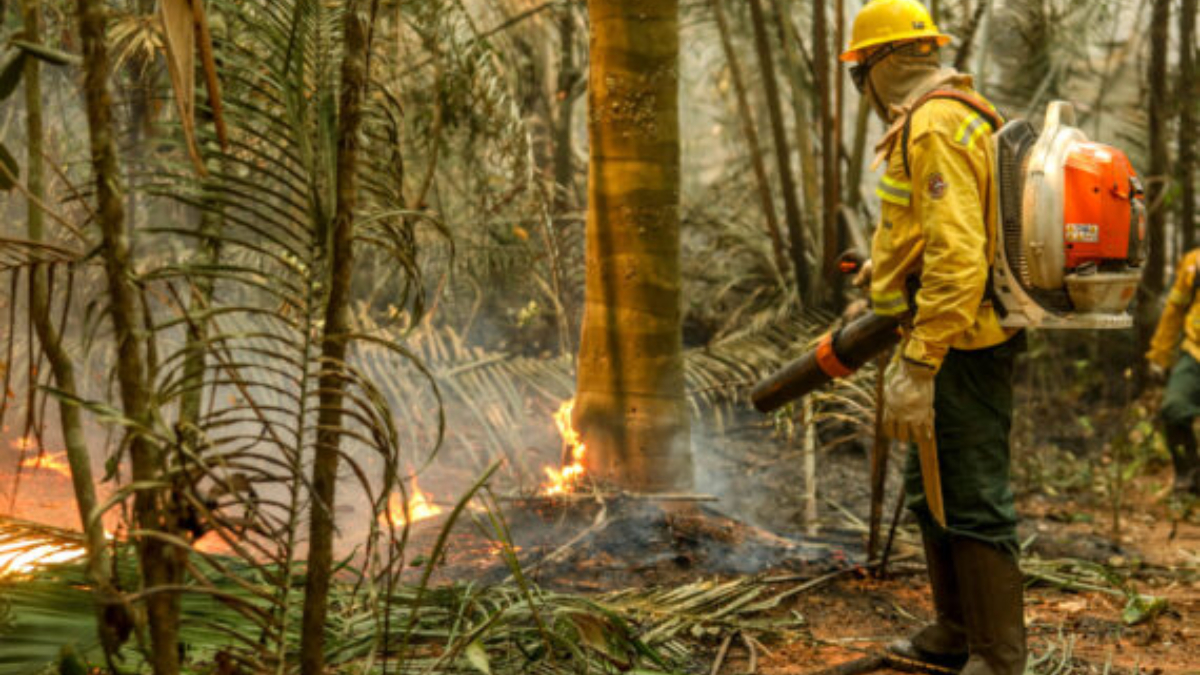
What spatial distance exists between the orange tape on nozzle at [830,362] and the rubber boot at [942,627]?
0.56 metres

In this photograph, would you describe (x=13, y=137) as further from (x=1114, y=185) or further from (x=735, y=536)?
(x=1114, y=185)

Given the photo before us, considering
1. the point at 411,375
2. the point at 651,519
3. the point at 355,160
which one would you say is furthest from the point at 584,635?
the point at 411,375

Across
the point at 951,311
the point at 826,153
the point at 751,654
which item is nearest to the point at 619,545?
the point at 751,654

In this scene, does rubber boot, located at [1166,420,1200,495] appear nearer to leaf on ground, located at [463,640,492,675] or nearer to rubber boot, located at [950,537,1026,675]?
rubber boot, located at [950,537,1026,675]

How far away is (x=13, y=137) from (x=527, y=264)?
3.72 m

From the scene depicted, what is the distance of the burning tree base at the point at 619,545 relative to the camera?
4255 millimetres

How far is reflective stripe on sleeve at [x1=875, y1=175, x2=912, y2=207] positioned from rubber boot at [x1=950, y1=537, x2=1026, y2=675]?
101 cm

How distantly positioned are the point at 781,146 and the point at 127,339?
5963 millimetres

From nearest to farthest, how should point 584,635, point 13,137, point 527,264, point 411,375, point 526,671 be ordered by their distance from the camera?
point 584,635 → point 526,671 → point 411,375 → point 13,137 → point 527,264

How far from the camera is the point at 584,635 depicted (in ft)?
8.08

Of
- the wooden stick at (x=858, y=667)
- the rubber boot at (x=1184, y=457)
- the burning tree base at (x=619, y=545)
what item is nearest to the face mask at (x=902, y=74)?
A: the wooden stick at (x=858, y=667)

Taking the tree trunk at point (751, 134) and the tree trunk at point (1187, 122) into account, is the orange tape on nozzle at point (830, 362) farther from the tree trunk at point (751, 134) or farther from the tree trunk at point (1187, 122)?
the tree trunk at point (1187, 122)

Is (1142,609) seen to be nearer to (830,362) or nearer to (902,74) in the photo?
(830,362)

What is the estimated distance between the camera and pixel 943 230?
9.70 feet
